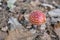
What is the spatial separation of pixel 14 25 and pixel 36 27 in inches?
12.1

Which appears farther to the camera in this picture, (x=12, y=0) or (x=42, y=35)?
(x=12, y=0)

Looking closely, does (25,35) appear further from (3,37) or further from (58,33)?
(58,33)

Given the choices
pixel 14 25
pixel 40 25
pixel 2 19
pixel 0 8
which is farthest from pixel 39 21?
pixel 0 8

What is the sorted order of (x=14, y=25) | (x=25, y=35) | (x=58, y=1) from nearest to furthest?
(x=25, y=35) → (x=14, y=25) → (x=58, y=1)

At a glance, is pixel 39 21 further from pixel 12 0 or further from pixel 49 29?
pixel 12 0

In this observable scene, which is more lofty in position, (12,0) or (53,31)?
(12,0)

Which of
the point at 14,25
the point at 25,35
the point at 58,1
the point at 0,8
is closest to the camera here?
the point at 25,35

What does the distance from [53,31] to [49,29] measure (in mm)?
64

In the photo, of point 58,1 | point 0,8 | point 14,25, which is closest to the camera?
point 14,25

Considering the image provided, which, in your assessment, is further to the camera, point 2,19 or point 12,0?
point 12,0

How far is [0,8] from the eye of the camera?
2.99 meters

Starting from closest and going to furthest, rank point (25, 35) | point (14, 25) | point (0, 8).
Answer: point (25, 35) → point (14, 25) → point (0, 8)

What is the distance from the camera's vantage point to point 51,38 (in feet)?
8.17

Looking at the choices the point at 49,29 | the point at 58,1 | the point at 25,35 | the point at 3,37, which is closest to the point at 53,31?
the point at 49,29
